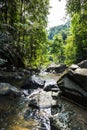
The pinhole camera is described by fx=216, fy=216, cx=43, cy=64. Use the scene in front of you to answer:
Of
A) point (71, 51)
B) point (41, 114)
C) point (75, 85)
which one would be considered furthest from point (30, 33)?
point (41, 114)

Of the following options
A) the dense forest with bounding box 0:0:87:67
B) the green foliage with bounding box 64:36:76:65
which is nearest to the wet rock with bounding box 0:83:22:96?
the dense forest with bounding box 0:0:87:67

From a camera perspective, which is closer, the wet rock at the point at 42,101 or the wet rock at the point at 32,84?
the wet rock at the point at 42,101

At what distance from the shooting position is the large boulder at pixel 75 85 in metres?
10.7

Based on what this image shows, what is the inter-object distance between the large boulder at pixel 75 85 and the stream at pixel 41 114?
0.42m

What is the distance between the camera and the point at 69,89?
11.6 m

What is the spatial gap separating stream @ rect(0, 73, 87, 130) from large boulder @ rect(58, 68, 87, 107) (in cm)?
42

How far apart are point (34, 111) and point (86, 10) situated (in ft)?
32.5

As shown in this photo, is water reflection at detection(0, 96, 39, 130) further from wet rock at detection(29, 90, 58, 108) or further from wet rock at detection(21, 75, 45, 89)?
wet rock at detection(21, 75, 45, 89)

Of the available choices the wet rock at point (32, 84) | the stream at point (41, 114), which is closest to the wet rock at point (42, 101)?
the stream at point (41, 114)

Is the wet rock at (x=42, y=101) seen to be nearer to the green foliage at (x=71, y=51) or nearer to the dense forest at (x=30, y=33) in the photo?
the dense forest at (x=30, y=33)

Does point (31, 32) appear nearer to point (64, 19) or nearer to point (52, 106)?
point (64, 19)

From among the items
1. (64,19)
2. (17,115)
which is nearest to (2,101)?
(17,115)

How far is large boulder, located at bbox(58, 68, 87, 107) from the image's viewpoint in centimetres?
1073

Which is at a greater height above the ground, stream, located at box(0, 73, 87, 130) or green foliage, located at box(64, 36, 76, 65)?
stream, located at box(0, 73, 87, 130)
